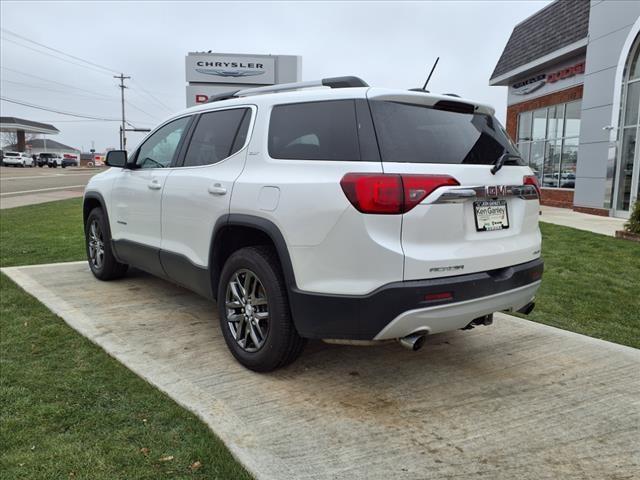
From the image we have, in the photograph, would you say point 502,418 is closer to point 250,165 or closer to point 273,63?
point 250,165

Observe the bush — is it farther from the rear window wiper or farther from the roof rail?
the roof rail

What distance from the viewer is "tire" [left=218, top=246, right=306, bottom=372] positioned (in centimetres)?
323

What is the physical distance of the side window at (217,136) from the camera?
381cm

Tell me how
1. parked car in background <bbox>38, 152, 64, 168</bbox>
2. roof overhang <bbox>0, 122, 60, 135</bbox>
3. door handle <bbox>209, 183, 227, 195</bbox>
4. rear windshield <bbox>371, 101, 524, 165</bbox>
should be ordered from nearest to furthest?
rear windshield <bbox>371, 101, 524, 165</bbox> → door handle <bbox>209, 183, 227, 195</bbox> → parked car in background <bbox>38, 152, 64, 168</bbox> → roof overhang <bbox>0, 122, 60, 135</bbox>

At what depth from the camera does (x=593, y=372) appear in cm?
363

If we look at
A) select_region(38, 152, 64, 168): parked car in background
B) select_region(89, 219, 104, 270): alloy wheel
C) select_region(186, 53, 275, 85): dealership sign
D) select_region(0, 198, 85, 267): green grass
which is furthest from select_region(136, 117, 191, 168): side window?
select_region(38, 152, 64, 168): parked car in background

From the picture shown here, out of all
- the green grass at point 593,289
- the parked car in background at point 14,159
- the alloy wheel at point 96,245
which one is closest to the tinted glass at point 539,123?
the green grass at point 593,289

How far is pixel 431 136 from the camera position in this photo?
10.2ft

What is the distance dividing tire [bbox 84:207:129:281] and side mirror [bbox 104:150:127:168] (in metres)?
0.76

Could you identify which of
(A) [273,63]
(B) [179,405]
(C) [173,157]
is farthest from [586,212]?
(B) [179,405]

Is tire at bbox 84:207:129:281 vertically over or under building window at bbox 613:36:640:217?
under

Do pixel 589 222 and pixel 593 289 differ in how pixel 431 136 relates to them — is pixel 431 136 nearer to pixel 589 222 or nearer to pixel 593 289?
pixel 593 289

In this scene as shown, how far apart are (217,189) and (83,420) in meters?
1.66

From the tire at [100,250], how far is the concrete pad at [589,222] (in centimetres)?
905
